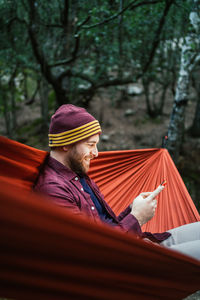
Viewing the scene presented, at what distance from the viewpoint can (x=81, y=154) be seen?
124cm

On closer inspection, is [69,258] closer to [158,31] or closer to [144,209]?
[144,209]

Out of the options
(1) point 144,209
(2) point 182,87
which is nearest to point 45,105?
(2) point 182,87

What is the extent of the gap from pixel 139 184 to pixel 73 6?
3.90m

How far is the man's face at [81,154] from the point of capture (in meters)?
1.23

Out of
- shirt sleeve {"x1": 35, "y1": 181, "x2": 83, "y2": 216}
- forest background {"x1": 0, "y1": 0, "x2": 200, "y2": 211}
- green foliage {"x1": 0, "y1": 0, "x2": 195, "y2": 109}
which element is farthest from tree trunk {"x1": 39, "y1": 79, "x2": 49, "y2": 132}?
shirt sleeve {"x1": 35, "y1": 181, "x2": 83, "y2": 216}

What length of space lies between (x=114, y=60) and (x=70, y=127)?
3.73m

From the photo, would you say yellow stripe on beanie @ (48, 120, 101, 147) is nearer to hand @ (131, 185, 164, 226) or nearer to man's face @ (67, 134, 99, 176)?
man's face @ (67, 134, 99, 176)

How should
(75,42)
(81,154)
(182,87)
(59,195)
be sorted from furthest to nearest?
(75,42) → (182,87) → (81,154) → (59,195)

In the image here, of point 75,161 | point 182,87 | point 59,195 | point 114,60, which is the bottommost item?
point 59,195

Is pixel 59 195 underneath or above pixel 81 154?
underneath

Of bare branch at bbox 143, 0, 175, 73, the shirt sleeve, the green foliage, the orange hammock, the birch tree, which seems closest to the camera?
the orange hammock

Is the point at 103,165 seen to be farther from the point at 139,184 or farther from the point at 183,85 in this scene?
the point at 183,85

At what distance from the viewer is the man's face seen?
4.04ft

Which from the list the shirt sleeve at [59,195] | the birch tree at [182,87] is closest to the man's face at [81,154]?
the shirt sleeve at [59,195]
